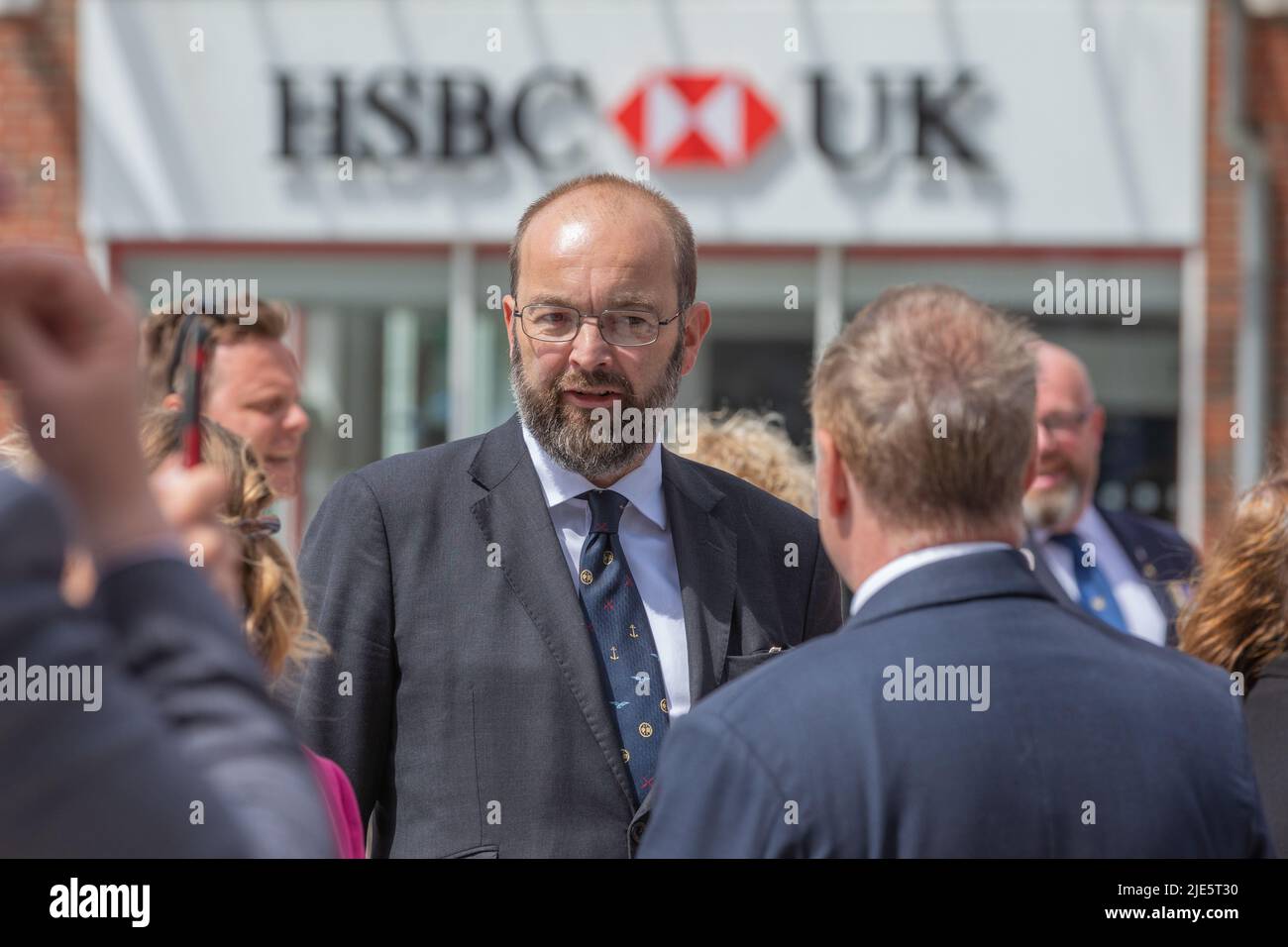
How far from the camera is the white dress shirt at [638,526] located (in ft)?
9.02

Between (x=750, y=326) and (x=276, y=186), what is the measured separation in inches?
104

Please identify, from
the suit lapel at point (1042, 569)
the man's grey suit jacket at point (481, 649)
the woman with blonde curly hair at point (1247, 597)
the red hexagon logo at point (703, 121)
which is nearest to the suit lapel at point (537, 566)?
the man's grey suit jacket at point (481, 649)

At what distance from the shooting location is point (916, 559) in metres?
1.83

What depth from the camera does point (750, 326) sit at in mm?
8438

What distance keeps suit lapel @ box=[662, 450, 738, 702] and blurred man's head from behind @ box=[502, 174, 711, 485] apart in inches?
4.5

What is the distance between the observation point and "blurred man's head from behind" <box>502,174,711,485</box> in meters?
2.85

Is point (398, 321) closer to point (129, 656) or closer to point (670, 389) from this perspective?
point (670, 389)

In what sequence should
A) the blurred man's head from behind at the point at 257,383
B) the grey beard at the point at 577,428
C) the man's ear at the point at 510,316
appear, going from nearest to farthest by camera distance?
the grey beard at the point at 577,428
the man's ear at the point at 510,316
the blurred man's head from behind at the point at 257,383

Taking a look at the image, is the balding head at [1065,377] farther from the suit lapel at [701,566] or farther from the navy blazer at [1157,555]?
the suit lapel at [701,566]

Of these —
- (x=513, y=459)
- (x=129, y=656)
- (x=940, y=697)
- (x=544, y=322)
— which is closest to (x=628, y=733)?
(x=513, y=459)

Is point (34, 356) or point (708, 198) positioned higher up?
point (708, 198)

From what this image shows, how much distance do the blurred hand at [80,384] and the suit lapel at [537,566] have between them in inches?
68.8

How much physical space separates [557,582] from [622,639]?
5.8 inches

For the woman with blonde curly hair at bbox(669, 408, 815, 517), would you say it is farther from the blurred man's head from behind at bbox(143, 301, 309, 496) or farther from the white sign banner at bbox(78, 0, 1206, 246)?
the white sign banner at bbox(78, 0, 1206, 246)
